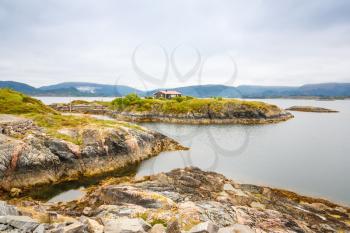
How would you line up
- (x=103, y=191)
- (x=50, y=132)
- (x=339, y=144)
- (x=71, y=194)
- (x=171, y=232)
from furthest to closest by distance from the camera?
(x=339, y=144) < (x=50, y=132) < (x=71, y=194) < (x=103, y=191) < (x=171, y=232)

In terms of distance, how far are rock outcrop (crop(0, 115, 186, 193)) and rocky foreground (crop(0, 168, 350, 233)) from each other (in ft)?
22.6

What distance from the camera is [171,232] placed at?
645 inches

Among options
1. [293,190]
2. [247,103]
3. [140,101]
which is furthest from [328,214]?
[140,101]

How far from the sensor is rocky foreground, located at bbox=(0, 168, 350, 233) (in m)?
16.3

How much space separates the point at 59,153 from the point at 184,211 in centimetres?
2574

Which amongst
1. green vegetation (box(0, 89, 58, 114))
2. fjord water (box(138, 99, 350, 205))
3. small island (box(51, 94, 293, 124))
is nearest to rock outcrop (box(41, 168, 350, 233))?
fjord water (box(138, 99, 350, 205))

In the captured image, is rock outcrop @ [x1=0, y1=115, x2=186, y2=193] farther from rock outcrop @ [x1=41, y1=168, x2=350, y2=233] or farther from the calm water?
rock outcrop @ [x1=41, y1=168, x2=350, y2=233]

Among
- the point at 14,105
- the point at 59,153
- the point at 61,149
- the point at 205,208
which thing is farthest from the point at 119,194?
the point at 14,105

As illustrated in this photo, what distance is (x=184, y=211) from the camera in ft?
68.1

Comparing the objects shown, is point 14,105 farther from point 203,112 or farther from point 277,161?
point 203,112

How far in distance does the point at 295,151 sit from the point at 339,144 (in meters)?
18.2

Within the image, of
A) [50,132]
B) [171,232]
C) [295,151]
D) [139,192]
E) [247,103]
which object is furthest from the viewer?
[247,103]

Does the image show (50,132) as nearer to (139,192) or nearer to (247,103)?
(139,192)

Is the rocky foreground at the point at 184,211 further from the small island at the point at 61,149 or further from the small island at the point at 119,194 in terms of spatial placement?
the small island at the point at 61,149
